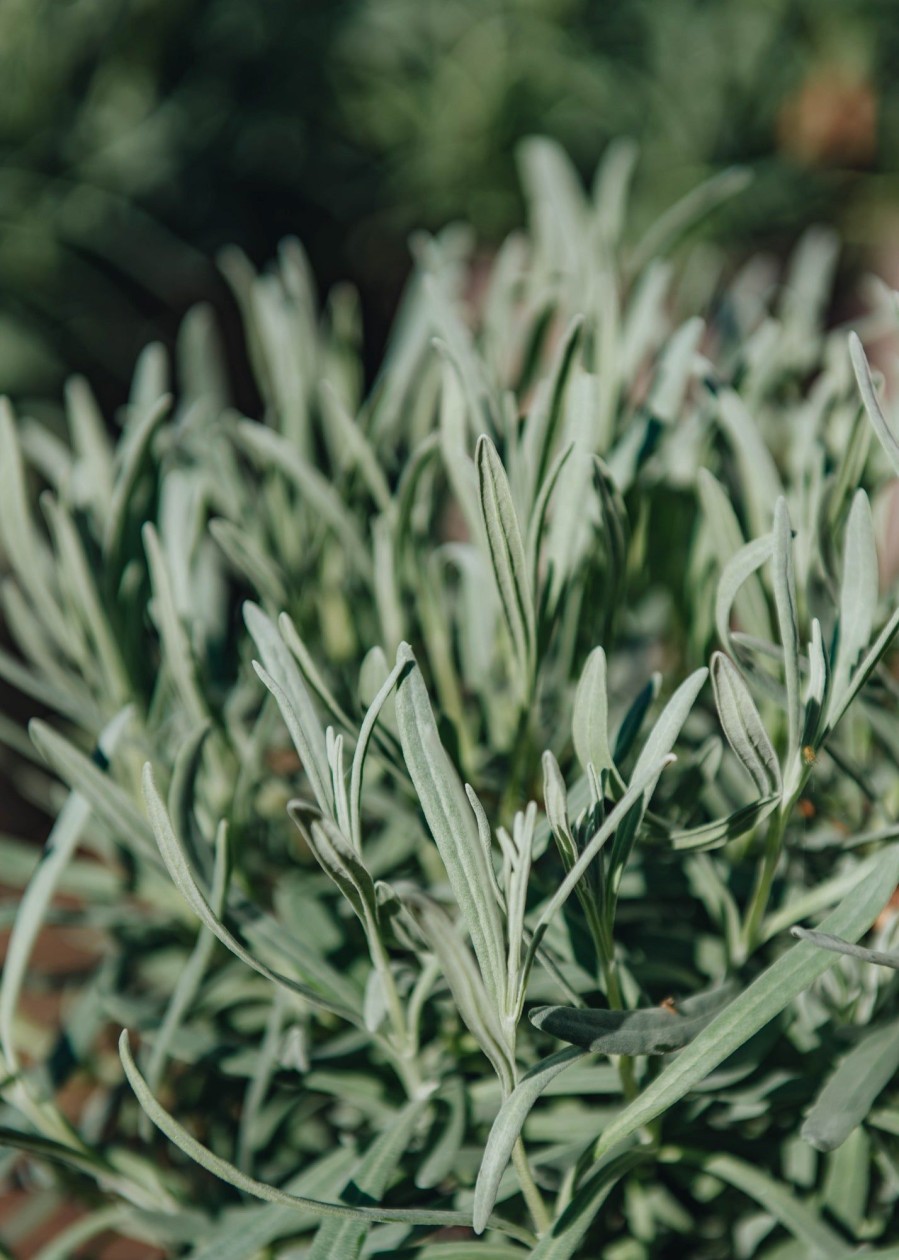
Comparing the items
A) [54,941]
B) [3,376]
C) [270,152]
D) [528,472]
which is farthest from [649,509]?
[270,152]

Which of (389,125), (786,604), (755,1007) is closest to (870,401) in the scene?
(786,604)

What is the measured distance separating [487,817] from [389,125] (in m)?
1.69

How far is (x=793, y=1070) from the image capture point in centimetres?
39

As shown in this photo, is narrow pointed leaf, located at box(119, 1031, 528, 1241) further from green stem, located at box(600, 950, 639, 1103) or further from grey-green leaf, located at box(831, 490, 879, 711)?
grey-green leaf, located at box(831, 490, 879, 711)

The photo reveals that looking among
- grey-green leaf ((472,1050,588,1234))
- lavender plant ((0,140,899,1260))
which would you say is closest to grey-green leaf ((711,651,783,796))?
lavender plant ((0,140,899,1260))

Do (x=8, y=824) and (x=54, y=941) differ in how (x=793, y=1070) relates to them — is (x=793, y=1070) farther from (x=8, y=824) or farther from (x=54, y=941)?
(x=8, y=824)

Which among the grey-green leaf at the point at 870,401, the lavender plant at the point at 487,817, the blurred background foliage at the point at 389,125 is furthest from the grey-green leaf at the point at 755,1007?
the blurred background foliage at the point at 389,125

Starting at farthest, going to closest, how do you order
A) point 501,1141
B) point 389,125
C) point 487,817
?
point 389,125, point 487,817, point 501,1141

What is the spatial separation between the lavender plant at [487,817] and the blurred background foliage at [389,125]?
1.09 metres

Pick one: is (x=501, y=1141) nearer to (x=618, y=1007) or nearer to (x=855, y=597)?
(x=618, y=1007)

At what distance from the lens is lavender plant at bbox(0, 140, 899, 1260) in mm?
320

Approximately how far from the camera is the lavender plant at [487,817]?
0.32m

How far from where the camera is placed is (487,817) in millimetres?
434

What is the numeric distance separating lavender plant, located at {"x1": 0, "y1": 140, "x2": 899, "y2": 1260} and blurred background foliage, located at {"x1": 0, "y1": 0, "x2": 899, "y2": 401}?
109cm
